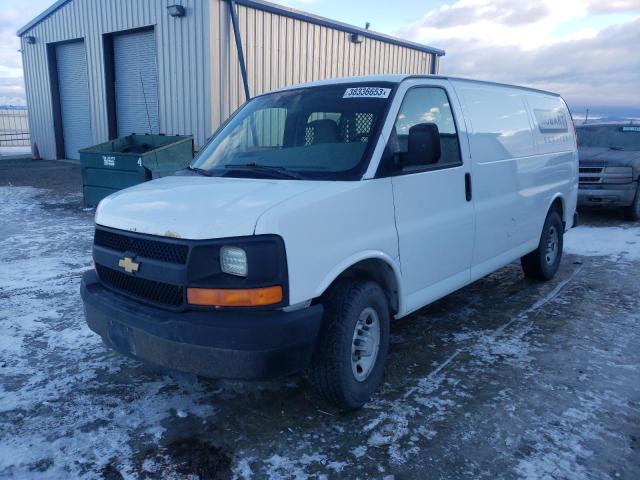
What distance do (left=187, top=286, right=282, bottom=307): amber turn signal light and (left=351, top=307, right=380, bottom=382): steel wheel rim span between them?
71 cm

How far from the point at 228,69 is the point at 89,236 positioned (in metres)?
6.32

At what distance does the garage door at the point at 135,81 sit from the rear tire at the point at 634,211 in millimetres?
11436

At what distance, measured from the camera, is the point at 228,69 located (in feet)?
40.1

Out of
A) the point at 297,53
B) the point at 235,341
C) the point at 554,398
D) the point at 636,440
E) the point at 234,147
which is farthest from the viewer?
the point at 297,53

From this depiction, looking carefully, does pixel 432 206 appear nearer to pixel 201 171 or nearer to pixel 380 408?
pixel 380 408

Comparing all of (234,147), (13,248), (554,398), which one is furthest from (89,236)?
(554,398)

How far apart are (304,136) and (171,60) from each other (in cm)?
1076

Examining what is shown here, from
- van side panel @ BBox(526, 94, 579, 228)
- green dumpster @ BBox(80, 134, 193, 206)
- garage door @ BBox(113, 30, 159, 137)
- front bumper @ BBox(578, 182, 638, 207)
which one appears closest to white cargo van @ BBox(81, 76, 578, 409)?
van side panel @ BBox(526, 94, 579, 228)

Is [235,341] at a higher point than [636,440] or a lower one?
higher

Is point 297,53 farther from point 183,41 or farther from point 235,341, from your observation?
point 235,341

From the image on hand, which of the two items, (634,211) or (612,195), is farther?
(634,211)

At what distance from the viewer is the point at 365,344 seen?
3092 millimetres

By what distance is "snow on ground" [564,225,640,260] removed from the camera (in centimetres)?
714

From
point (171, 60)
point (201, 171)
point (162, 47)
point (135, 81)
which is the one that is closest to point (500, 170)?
point (201, 171)
